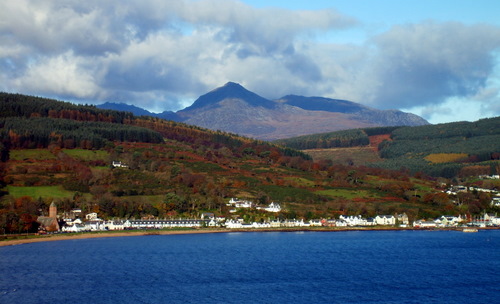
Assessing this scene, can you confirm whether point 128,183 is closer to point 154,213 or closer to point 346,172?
point 154,213

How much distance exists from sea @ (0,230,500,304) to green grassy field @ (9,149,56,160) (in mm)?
37009

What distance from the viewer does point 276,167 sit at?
132m

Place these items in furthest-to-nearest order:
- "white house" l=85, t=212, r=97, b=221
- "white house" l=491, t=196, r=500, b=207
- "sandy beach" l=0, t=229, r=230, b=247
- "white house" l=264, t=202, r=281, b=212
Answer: "white house" l=491, t=196, r=500, b=207
"white house" l=264, t=202, r=281, b=212
"white house" l=85, t=212, r=97, b=221
"sandy beach" l=0, t=229, r=230, b=247

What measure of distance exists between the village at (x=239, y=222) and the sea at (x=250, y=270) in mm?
7765

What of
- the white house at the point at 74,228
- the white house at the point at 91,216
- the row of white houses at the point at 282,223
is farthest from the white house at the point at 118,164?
the white house at the point at 74,228

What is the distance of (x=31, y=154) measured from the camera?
108875 millimetres

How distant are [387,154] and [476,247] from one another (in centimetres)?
12295

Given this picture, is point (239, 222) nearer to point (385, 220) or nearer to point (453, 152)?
point (385, 220)

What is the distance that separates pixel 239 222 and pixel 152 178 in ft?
64.7

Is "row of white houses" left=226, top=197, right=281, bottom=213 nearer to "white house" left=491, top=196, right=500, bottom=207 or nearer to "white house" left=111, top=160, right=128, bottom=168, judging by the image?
"white house" left=111, top=160, right=128, bottom=168

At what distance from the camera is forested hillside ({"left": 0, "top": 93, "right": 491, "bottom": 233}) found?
297 feet

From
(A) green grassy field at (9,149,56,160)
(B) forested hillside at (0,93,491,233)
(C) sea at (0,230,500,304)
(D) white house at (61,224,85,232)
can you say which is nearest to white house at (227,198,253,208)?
(B) forested hillside at (0,93,491,233)

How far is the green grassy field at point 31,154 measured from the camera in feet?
349

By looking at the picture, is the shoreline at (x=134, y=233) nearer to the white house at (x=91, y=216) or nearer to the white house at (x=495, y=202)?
the white house at (x=91, y=216)
